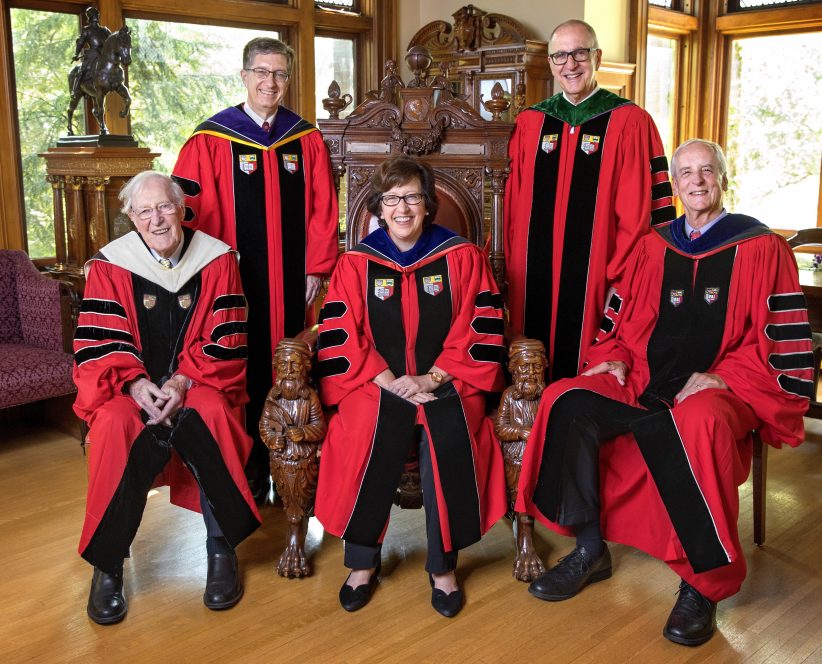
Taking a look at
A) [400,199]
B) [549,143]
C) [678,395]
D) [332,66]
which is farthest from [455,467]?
[332,66]

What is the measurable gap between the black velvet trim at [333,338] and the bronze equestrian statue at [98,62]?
2.44 meters

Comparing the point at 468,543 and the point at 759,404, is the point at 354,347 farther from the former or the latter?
the point at 759,404

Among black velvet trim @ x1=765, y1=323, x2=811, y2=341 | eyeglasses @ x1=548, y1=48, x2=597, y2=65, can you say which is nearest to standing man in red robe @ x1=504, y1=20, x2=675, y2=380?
eyeglasses @ x1=548, y1=48, x2=597, y2=65

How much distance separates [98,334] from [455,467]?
1.29 meters

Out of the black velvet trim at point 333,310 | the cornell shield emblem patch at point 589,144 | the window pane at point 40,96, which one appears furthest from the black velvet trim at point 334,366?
the window pane at point 40,96

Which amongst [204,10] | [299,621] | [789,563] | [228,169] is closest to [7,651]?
[299,621]

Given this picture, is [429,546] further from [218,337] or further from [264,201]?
[264,201]

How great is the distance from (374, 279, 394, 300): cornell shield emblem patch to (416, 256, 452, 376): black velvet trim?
0.09m

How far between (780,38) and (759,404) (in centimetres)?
526

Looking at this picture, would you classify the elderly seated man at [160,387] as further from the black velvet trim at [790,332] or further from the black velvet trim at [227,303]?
the black velvet trim at [790,332]

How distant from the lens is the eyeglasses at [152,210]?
10.4ft

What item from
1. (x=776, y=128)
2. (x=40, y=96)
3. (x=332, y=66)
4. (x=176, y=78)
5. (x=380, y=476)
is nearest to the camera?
(x=380, y=476)

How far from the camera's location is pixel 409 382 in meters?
3.20

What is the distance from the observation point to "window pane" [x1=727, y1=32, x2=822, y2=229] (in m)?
7.20
